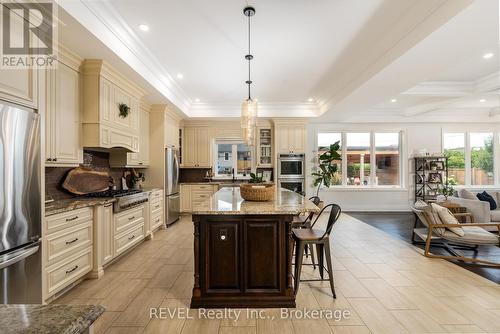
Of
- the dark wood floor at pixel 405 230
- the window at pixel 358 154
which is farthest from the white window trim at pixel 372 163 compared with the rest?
the dark wood floor at pixel 405 230

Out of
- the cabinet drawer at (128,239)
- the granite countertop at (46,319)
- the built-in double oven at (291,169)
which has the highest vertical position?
the built-in double oven at (291,169)

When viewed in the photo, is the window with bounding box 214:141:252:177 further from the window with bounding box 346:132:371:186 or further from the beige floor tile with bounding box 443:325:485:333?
the beige floor tile with bounding box 443:325:485:333

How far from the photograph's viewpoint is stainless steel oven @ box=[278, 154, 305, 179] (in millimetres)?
6566

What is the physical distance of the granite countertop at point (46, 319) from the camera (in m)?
0.62

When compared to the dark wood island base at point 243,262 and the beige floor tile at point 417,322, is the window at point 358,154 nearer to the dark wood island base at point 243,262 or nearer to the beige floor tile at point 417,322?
the beige floor tile at point 417,322

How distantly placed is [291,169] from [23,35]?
5.62 m

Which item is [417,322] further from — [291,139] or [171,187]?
[291,139]

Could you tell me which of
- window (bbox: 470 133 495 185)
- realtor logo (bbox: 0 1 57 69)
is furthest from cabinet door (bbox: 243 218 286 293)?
window (bbox: 470 133 495 185)

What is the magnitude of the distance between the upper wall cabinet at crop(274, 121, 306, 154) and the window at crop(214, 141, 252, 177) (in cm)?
99

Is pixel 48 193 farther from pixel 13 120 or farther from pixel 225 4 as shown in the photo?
pixel 225 4

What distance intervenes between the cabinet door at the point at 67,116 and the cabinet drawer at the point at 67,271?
1123 mm

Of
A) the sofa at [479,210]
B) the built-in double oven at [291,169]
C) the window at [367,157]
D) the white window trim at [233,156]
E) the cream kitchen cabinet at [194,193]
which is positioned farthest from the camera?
the window at [367,157]

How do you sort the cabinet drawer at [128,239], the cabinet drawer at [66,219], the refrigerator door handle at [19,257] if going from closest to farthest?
the refrigerator door handle at [19,257] → the cabinet drawer at [66,219] → the cabinet drawer at [128,239]

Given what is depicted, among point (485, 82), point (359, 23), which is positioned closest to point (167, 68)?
point (359, 23)
